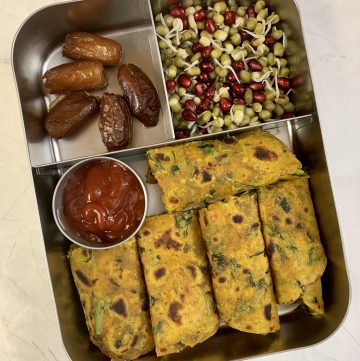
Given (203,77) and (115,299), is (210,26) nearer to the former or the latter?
(203,77)

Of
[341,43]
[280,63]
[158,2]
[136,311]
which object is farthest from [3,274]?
[341,43]

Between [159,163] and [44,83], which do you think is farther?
[44,83]

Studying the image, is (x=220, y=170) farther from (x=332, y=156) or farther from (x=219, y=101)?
(x=332, y=156)

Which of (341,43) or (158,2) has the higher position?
(158,2)

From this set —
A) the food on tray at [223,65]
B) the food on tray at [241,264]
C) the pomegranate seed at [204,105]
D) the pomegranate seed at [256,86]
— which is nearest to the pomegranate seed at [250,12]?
the food on tray at [223,65]

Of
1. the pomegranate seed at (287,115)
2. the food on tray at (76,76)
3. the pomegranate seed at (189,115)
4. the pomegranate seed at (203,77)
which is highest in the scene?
the food on tray at (76,76)

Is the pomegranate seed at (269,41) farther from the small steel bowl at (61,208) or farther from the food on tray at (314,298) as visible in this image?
the food on tray at (314,298)
